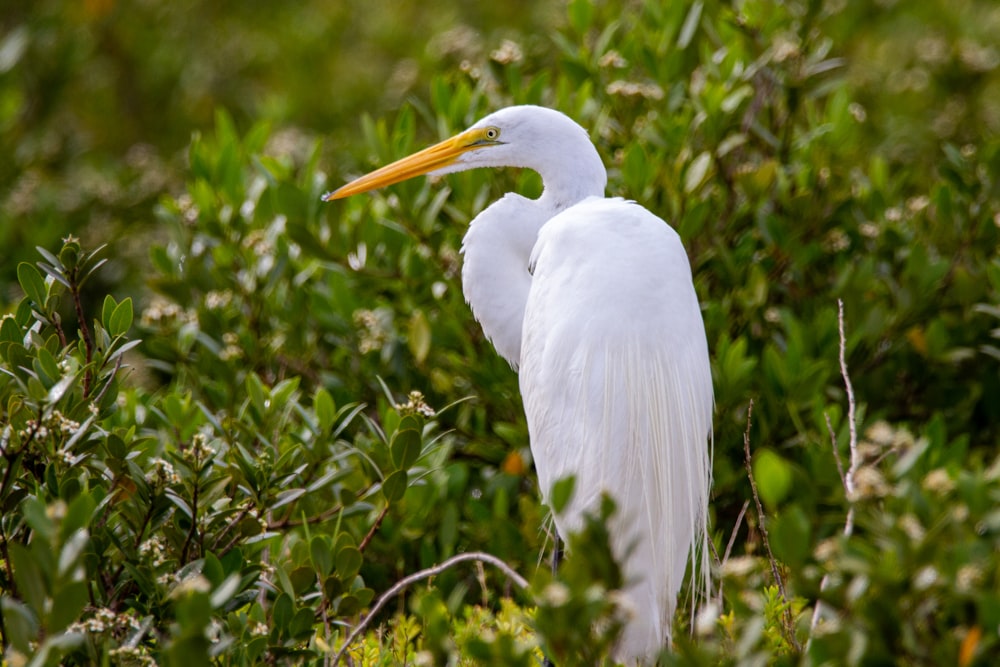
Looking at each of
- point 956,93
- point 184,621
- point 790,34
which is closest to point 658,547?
point 184,621

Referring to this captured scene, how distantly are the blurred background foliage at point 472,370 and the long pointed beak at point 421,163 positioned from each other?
0.66 ft

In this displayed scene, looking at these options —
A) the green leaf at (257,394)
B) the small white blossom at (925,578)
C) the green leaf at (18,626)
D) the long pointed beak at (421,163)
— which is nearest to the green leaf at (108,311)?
the green leaf at (257,394)

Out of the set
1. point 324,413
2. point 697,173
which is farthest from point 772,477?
point 697,173

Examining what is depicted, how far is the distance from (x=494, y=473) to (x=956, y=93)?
3306mm

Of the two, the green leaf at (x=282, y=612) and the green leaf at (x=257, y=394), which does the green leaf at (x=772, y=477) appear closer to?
the green leaf at (x=282, y=612)

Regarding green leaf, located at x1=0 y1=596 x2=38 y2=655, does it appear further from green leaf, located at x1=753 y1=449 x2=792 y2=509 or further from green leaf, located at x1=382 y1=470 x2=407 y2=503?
green leaf, located at x1=753 y1=449 x2=792 y2=509

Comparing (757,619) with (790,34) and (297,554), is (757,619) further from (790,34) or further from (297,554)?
(790,34)

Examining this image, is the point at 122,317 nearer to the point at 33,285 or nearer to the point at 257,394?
the point at 33,285

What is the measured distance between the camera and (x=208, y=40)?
7.48 meters

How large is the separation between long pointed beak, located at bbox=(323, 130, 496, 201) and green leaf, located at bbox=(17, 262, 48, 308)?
0.94 m

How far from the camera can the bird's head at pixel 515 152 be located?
2.89 m

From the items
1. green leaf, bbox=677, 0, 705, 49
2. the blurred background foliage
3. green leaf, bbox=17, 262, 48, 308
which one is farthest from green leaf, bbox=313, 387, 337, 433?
green leaf, bbox=677, 0, 705, 49

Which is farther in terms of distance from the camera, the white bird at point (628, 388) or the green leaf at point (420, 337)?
the green leaf at point (420, 337)

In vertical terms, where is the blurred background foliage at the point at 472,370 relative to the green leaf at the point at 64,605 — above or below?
below
